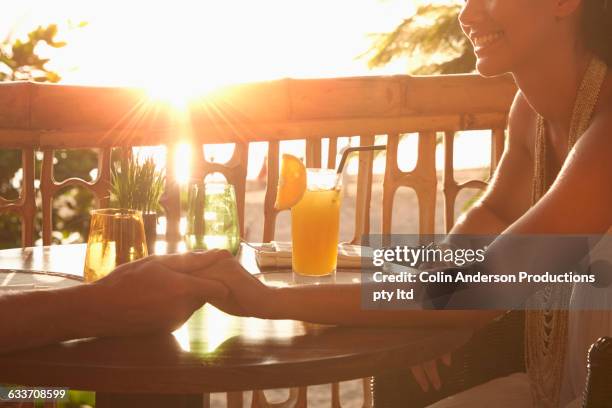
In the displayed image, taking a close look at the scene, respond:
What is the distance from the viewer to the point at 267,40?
5.11 meters

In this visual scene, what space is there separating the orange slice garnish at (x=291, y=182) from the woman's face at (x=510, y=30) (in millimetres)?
507

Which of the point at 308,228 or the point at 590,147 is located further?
the point at 308,228

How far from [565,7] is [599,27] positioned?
0.27 feet

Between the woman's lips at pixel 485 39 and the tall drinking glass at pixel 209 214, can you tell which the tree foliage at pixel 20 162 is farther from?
the woman's lips at pixel 485 39

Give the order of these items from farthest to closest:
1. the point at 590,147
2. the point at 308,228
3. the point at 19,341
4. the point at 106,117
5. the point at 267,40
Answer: the point at 267,40, the point at 106,117, the point at 308,228, the point at 590,147, the point at 19,341

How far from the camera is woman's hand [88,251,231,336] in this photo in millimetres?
1106

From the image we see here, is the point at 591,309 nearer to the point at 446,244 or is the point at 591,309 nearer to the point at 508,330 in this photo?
the point at 508,330

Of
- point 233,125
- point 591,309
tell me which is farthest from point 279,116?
point 591,309

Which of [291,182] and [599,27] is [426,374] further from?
[599,27]

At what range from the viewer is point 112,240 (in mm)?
1386

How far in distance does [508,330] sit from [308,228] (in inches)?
21.9

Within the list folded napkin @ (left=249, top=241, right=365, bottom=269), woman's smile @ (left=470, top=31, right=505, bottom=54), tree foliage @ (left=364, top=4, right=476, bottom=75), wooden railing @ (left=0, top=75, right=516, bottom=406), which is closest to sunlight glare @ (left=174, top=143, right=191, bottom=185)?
wooden railing @ (left=0, top=75, right=516, bottom=406)

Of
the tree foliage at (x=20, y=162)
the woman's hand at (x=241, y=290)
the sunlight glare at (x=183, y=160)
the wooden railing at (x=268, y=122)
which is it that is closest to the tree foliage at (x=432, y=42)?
the wooden railing at (x=268, y=122)

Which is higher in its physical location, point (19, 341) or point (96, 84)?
point (96, 84)
